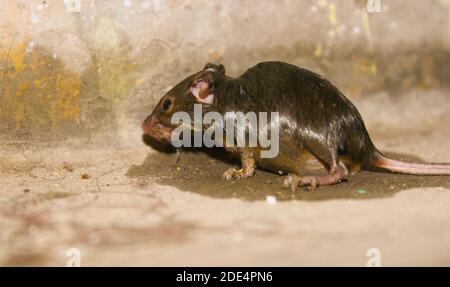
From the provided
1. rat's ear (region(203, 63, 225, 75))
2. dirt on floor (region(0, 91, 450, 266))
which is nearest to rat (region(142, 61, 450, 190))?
rat's ear (region(203, 63, 225, 75))

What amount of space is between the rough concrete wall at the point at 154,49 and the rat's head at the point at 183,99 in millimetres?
291

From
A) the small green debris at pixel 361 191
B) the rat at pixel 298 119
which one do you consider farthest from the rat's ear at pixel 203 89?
the small green debris at pixel 361 191

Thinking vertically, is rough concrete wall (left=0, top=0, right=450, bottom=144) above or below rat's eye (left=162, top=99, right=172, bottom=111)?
above

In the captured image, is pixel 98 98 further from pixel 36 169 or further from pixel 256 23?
pixel 256 23

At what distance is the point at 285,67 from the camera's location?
16.8 ft

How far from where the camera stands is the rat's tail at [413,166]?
494cm

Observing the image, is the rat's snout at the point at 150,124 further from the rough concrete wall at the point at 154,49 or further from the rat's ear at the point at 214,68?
the rat's ear at the point at 214,68

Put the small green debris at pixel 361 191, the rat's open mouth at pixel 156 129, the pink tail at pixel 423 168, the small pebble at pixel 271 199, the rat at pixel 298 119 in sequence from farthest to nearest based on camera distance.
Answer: the rat's open mouth at pixel 156 129 → the pink tail at pixel 423 168 → the rat at pixel 298 119 → the small green debris at pixel 361 191 → the small pebble at pixel 271 199

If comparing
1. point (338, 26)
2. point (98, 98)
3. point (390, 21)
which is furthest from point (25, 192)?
point (390, 21)

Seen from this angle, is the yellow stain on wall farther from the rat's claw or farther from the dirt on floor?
the rat's claw

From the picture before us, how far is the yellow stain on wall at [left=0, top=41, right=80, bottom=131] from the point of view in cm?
520

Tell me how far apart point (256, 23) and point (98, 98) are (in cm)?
142

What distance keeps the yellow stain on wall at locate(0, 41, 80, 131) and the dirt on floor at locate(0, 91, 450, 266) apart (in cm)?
21

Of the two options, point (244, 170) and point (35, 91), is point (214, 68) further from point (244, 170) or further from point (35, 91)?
point (35, 91)
